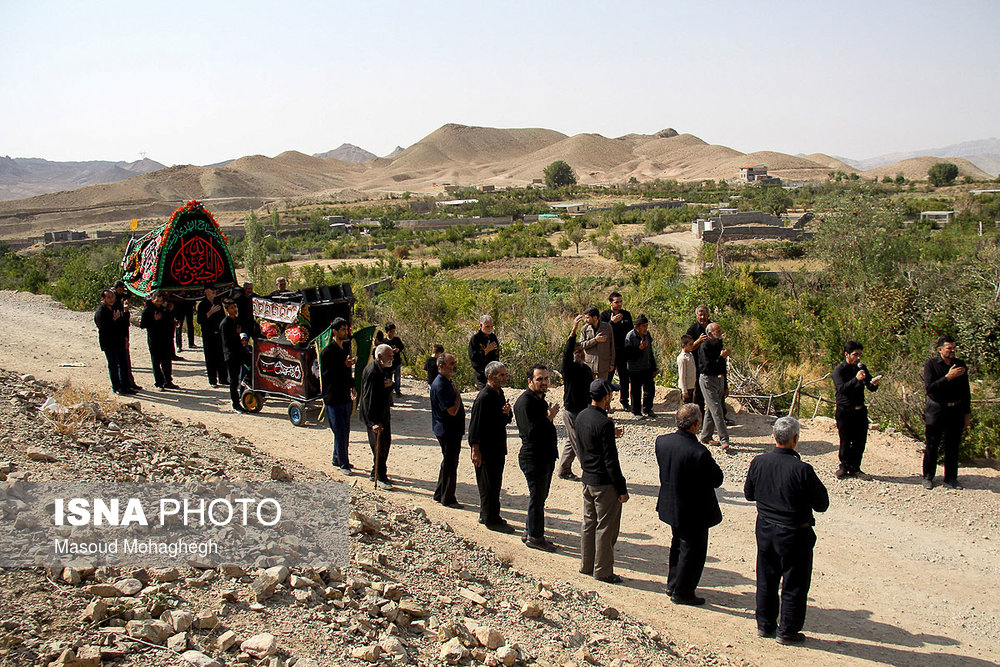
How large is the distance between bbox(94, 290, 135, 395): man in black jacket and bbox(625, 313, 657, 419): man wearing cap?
7581 millimetres

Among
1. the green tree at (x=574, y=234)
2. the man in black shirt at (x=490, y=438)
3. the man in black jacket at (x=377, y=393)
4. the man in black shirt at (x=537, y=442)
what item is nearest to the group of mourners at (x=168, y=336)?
the man in black jacket at (x=377, y=393)

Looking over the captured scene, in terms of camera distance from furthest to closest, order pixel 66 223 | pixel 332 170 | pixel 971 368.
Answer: pixel 332 170, pixel 66 223, pixel 971 368

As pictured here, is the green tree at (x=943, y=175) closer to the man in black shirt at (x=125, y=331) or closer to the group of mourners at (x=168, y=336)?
the group of mourners at (x=168, y=336)

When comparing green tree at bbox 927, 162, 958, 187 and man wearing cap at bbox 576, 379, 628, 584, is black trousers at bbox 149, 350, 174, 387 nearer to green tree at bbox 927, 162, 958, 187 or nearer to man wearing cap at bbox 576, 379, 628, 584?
man wearing cap at bbox 576, 379, 628, 584

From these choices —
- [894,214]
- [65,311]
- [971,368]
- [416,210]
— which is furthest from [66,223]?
[971,368]

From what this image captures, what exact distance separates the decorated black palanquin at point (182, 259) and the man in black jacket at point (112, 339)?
2.87 metres

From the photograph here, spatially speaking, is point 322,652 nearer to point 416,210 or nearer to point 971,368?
point 971,368

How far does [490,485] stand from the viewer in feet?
23.3

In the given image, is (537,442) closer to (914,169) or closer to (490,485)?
(490,485)

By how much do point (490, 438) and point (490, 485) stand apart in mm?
471

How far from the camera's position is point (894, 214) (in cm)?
2498

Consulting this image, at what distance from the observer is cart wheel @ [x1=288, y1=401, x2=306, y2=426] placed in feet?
34.9

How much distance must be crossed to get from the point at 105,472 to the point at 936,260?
25.0 m

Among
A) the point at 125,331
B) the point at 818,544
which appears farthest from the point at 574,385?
the point at 125,331
